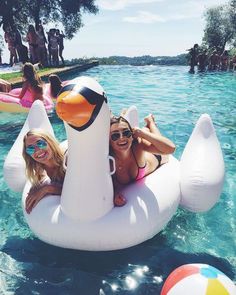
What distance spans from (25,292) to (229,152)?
4.17 metres

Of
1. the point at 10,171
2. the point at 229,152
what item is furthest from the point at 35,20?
the point at 10,171

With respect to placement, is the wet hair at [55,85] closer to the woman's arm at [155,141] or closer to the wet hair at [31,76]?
the wet hair at [31,76]

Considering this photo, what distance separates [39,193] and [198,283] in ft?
4.98

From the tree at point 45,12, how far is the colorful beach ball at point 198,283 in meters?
19.7

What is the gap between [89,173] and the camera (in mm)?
2748

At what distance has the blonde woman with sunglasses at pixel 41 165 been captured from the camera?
9.79 ft

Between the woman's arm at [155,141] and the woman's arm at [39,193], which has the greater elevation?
the woman's arm at [155,141]

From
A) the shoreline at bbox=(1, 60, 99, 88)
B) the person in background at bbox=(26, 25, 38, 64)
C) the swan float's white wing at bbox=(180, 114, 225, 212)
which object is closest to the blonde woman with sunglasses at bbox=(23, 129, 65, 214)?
the swan float's white wing at bbox=(180, 114, 225, 212)

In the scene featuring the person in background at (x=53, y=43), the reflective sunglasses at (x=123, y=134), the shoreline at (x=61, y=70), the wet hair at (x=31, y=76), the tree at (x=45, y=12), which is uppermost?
the tree at (x=45, y=12)

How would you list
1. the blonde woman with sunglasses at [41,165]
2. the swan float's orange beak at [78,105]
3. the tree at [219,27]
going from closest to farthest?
the swan float's orange beak at [78,105]
the blonde woman with sunglasses at [41,165]
the tree at [219,27]

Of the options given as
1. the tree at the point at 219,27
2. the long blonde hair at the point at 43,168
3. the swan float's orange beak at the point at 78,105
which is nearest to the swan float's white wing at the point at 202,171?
the long blonde hair at the point at 43,168

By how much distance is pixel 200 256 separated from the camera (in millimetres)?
3225

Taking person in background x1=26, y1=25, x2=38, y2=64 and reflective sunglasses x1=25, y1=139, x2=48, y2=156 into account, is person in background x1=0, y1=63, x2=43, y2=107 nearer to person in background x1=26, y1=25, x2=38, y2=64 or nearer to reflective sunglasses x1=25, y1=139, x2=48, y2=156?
reflective sunglasses x1=25, y1=139, x2=48, y2=156

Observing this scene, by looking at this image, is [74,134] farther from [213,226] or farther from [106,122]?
[213,226]
